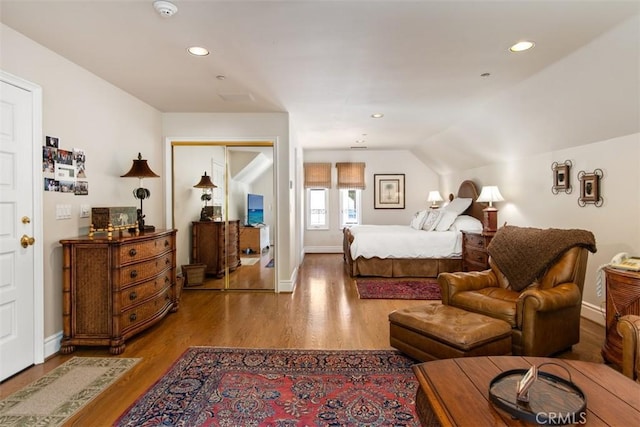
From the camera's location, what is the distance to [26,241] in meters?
2.45

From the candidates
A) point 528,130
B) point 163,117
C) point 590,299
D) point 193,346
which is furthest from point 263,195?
point 590,299

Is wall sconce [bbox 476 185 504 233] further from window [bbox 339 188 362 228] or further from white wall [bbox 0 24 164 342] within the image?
white wall [bbox 0 24 164 342]

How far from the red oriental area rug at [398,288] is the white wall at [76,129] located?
312 centimetres

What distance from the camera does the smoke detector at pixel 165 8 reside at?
6.61 feet

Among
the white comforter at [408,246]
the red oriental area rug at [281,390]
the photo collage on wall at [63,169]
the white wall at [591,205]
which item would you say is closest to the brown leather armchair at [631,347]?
the red oriental area rug at [281,390]

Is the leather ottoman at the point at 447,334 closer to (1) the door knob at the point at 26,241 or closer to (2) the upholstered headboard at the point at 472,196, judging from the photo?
(1) the door knob at the point at 26,241

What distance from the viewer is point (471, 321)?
2355 mm

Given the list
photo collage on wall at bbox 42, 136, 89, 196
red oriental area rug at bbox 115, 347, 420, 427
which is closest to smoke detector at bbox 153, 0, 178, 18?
photo collage on wall at bbox 42, 136, 89, 196

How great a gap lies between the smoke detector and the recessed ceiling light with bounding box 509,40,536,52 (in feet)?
8.17

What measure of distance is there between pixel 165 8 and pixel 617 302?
3745 millimetres

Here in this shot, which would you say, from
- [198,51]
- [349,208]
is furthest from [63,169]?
[349,208]

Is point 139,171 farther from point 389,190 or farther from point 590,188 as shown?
point 389,190

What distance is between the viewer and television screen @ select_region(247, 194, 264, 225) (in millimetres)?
4941

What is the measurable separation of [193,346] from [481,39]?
3.39 m
